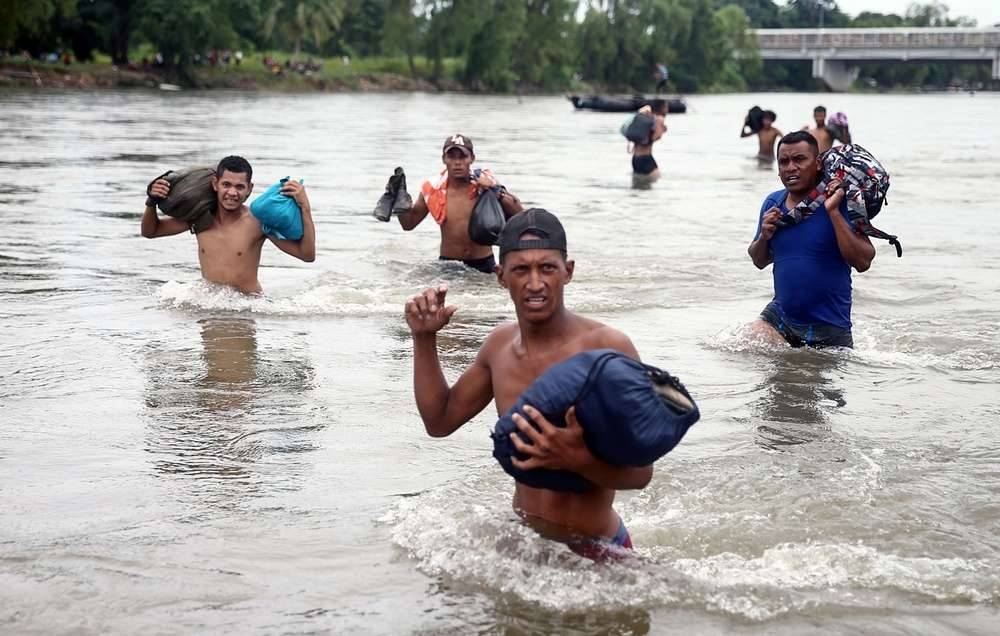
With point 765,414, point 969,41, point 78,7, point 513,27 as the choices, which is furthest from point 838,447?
point 969,41

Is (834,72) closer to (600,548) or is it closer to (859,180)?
(859,180)

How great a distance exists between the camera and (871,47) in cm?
13212

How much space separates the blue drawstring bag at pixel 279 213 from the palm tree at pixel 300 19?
72075 millimetres

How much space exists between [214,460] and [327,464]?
0.47 meters

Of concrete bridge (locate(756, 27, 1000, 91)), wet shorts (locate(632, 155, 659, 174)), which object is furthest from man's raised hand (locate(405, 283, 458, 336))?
concrete bridge (locate(756, 27, 1000, 91))

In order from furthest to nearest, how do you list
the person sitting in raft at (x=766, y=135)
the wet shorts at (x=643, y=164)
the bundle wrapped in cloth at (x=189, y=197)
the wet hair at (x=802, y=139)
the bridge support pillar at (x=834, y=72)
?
the bridge support pillar at (x=834, y=72) < the person sitting in raft at (x=766, y=135) < the wet shorts at (x=643, y=164) < the bundle wrapped in cloth at (x=189, y=197) < the wet hair at (x=802, y=139)

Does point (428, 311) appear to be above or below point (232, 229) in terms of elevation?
above

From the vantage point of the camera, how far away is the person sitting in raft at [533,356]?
4.30m

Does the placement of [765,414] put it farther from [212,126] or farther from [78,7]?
[78,7]

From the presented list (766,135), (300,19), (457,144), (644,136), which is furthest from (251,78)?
(457,144)

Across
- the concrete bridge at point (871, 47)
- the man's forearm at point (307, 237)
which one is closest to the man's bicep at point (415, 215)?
the man's forearm at point (307, 237)

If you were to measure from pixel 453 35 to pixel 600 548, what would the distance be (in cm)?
8503

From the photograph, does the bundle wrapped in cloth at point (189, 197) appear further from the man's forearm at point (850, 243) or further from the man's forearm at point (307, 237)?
the man's forearm at point (850, 243)

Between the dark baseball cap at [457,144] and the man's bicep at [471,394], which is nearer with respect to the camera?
the man's bicep at [471,394]
